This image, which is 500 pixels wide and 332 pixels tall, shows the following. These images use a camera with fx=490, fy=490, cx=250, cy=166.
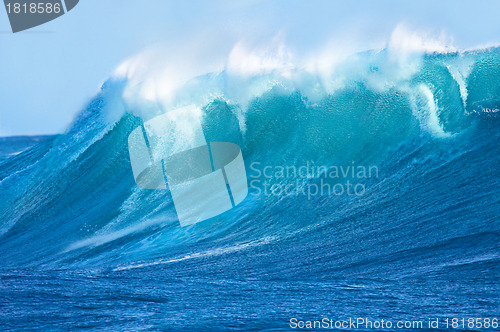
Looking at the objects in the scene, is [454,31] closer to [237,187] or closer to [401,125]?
[401,125]

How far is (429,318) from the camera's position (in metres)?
3.26

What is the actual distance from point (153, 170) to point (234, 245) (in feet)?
4.26

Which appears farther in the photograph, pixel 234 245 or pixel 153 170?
pixel 153 170

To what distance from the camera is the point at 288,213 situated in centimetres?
467

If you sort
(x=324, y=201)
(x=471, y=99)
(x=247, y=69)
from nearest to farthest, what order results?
(x=324, y=201) → (x=471, y=99) → (x=247, y=69)

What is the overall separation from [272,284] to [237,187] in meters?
1.29

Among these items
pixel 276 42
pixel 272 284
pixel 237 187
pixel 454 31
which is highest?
pixel 276 42

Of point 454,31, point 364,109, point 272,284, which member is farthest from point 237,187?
point 454,31

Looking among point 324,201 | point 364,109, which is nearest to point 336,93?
point 364,109

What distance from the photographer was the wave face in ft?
12.0

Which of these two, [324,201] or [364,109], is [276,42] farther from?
[324,201]

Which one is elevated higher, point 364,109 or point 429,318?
point 364,109

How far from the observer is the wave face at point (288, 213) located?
12.0 ft

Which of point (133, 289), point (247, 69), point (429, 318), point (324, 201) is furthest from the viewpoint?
point (247, 69)
